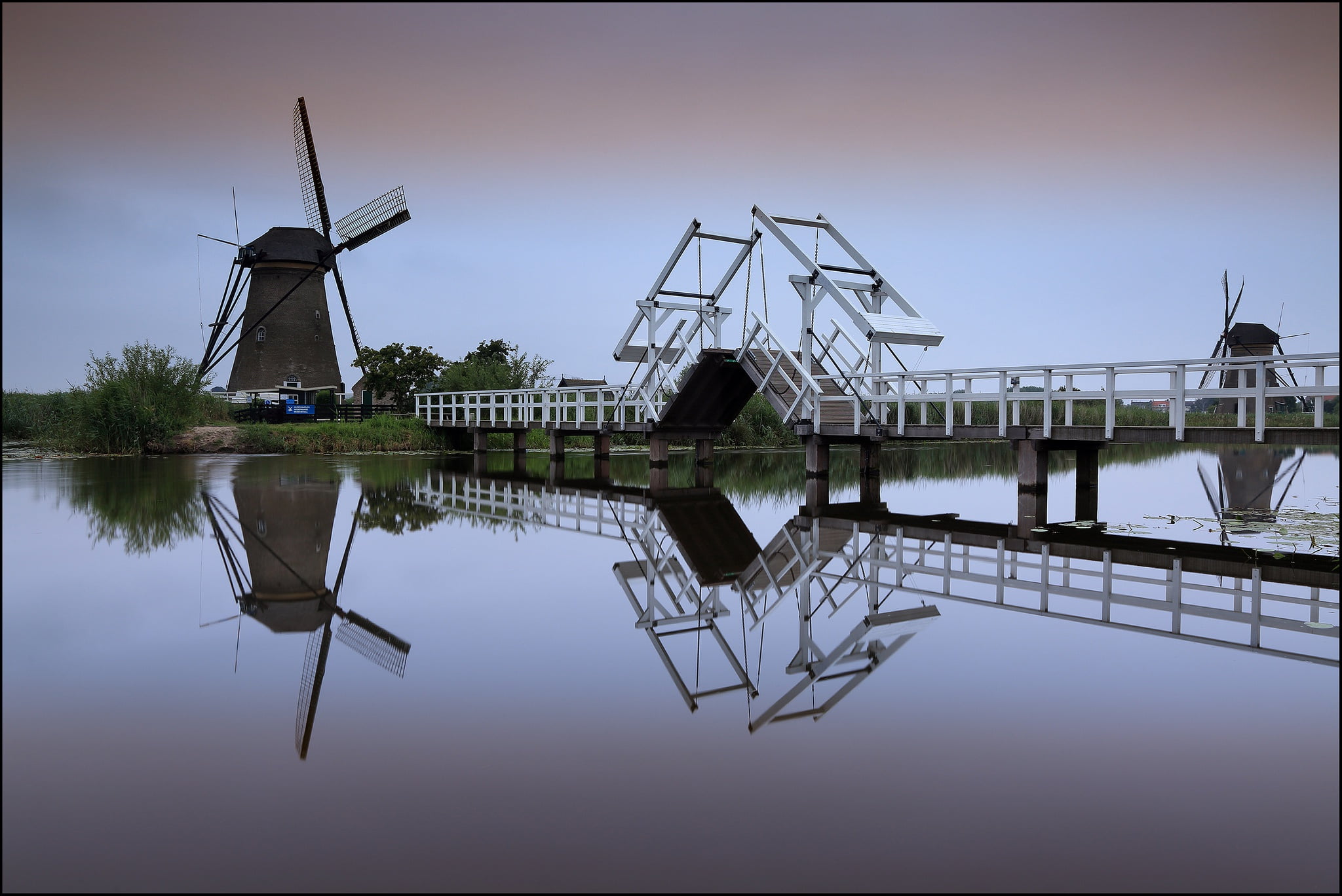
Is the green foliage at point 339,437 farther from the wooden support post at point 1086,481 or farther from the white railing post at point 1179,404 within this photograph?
the white railing post at point 1179,404

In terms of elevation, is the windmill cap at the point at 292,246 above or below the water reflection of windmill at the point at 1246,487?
above

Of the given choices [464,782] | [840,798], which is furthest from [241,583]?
[840,798]

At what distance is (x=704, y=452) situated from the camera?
2566cm

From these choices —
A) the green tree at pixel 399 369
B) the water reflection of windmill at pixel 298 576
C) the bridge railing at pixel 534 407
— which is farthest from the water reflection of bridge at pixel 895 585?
the green tree at pixel 399 369

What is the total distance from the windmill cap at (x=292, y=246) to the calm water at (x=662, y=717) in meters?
33.5

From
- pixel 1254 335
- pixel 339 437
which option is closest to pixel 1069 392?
pixel 339 437

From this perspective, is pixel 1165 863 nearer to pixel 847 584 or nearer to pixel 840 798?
pixel 840 798

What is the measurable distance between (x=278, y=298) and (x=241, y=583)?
122 feet

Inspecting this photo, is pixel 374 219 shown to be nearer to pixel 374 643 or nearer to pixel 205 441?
pixel 205 441

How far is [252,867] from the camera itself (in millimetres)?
3496

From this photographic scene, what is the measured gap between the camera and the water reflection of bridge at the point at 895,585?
6.63 meters

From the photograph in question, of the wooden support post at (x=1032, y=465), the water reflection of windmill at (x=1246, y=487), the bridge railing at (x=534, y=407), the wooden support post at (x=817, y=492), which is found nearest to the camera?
the water reflection of windmill at (x=1246, y=487)

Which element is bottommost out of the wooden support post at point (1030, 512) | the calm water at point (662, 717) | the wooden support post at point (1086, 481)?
the calm water at point (662, 717)

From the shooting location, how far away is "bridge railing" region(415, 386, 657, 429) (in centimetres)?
2580
